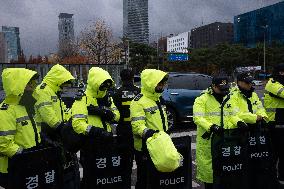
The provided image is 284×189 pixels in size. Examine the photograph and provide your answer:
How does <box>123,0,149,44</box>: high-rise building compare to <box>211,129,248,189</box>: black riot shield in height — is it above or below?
above

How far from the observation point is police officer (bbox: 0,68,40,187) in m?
3.55

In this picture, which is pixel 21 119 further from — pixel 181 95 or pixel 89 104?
pixel 181 95

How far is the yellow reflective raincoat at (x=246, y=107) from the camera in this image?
469 cm

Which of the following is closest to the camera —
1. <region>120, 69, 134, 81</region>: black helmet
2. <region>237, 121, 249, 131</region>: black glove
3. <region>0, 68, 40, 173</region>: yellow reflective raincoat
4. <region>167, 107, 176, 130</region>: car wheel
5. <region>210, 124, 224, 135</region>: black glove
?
<region>0, 68, 40, 173</region>: yellow reflective raincoat

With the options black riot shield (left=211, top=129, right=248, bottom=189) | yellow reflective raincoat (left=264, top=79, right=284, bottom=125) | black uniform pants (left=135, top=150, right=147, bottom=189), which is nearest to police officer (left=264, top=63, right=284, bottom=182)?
yellow reflective raincoat (left=264, top=79, right=284, bottom=125)

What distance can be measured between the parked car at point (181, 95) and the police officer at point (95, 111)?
6.33m

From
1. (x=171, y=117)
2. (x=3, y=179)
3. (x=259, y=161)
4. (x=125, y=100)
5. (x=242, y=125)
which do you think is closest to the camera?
(x=3, y=179)

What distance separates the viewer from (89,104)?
169 inches

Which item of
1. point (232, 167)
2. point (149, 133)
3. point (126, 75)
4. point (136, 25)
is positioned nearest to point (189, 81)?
point (126, 75)

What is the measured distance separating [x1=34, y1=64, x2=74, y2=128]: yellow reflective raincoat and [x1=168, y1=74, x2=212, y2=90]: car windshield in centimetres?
603

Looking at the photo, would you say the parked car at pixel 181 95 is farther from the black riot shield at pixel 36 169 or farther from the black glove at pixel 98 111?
the black riot shield at pixel 36 169

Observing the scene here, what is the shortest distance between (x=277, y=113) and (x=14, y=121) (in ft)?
13.0

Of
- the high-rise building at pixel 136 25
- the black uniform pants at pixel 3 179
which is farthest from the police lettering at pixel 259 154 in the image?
the high-rise building at pixel 136 25

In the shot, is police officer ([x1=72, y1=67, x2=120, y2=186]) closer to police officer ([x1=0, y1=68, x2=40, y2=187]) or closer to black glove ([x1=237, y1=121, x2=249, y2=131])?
police officer ([x1=0, y1=68, x2=40, y2=187])
